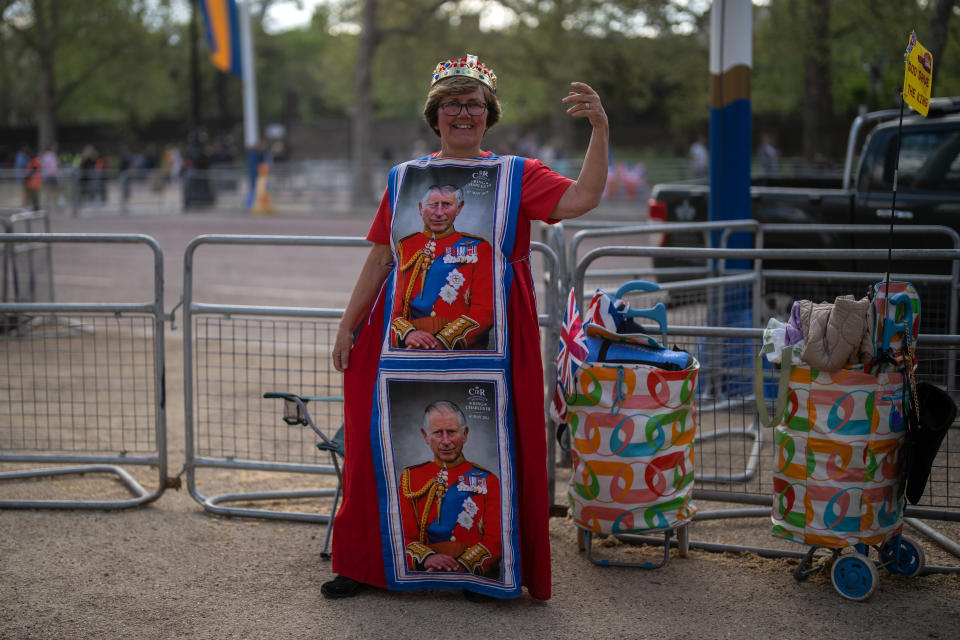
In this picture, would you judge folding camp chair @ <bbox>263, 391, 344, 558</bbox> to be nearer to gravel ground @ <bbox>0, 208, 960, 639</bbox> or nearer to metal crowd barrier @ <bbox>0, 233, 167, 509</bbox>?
gravel ground @ <bbox>0, 208, 960, 639</bbox>

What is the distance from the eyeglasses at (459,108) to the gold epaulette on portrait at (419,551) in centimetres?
172

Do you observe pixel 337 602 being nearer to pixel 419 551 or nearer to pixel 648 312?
pixel 419 551

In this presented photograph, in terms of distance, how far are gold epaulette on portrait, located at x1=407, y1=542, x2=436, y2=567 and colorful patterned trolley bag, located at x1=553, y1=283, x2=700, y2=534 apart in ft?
2.37

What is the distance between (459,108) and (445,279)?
66 cm

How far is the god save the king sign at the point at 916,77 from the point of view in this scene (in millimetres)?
3930

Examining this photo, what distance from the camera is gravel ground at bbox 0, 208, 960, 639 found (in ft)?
12.7

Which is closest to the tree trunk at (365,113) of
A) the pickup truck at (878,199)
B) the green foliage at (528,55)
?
the green foliage at (528,55)

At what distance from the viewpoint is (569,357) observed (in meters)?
4.36

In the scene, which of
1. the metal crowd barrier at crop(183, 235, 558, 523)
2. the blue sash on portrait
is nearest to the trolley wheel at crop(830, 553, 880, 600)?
the metal crowd barrier at crop(183, 235, 558, 523)

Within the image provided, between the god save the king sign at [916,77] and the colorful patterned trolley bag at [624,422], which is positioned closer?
the god save the king sign at [916,77]

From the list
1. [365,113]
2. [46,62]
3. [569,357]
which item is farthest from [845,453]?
[46,62]

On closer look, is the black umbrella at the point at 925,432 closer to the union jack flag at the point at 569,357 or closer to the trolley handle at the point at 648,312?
the trolley handle at the point at 648,312

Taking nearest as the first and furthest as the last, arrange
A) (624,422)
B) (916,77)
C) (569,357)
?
(916,77) → (624,422) → (569,357)

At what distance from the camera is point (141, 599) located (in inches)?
164
